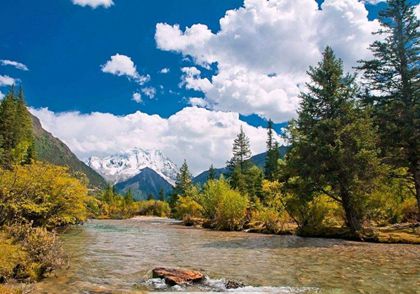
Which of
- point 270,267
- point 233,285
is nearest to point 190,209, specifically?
point 270,267

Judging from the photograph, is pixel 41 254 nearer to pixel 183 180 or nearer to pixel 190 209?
pixel 190 209

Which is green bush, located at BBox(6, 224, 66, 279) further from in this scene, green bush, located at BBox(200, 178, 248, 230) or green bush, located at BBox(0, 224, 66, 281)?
green bush, located at BBox(200, 178, 248, 230)

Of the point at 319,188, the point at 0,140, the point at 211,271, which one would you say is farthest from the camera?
the point at 0,140

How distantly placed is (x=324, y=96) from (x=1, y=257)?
26396 mm

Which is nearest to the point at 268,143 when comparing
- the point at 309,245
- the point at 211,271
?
A: the point at 309,245

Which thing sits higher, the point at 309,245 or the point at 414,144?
the point at 414,144

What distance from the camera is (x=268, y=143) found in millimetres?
102000

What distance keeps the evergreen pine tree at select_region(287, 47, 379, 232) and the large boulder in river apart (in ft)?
57.4

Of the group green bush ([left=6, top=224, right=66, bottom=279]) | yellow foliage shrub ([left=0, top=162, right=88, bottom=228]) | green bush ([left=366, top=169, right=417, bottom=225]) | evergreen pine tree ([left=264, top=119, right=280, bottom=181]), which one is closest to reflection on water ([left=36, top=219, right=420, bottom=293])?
green bush ([left=6, top=224, right=66, bottom=279])

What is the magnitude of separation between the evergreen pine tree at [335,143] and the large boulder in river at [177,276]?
→ 17500 millimetres

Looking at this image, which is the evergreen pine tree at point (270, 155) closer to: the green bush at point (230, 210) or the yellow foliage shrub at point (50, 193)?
the green bush at point (230, 210)

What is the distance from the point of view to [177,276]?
1413cm

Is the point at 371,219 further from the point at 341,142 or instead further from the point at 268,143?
the point at 268,143

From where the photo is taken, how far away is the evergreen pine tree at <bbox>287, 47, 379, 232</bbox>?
94.9 ft
